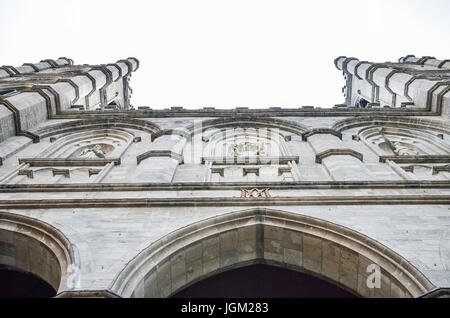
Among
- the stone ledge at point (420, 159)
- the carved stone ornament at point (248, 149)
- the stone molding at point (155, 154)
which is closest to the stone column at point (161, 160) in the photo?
the stone molding at point (155, 154)

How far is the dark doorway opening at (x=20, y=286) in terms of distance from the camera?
9.43 meters

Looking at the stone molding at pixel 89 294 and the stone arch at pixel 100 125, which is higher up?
the stone arch at pixel 100 125

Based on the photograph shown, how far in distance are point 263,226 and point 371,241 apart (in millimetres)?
2062

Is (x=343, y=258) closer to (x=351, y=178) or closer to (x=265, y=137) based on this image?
(x=351, y=178)

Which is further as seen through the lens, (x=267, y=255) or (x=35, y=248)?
(x=267, y=255)

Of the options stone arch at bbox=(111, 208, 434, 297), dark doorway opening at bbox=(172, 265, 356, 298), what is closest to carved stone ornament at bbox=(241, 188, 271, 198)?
stone arch at bbox=(111, 208, 434, 297)

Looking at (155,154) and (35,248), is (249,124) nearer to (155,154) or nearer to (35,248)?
(155,154)

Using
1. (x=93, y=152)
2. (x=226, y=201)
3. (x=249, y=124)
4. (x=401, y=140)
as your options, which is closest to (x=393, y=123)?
(x=401, y=140)

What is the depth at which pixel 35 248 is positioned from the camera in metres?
7.44

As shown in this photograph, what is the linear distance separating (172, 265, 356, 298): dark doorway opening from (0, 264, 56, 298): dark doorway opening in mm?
3935

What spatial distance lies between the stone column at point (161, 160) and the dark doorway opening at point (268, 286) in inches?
114

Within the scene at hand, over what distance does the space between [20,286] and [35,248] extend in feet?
9.48

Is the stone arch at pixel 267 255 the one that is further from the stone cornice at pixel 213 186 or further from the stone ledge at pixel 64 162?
the stone ledge at pixel 64 162

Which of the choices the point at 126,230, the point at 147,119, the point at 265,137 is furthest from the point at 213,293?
the point at 147,119
